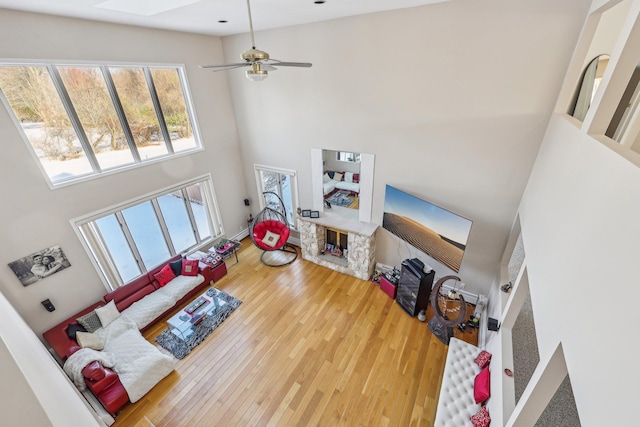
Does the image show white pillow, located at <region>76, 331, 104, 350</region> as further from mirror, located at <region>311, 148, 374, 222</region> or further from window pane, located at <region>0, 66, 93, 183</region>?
mirror, located at <region>311, 148, 374, 222</region>

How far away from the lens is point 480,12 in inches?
132

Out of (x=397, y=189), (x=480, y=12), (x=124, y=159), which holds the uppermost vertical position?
(x=480, y=12)

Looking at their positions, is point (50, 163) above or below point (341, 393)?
above

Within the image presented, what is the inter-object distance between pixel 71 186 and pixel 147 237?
412 cm

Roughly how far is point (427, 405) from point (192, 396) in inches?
129

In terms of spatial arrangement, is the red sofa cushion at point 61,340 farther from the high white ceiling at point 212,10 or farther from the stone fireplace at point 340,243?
the high white ceiling at point 212,10

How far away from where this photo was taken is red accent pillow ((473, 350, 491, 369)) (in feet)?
11.0

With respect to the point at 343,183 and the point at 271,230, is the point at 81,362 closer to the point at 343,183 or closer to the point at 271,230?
the point at 271,230

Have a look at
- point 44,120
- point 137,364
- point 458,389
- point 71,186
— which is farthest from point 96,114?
point 458,389

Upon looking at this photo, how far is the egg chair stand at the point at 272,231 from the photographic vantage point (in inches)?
236

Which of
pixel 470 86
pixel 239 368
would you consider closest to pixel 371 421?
pixel 239 368

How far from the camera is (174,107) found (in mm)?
5363

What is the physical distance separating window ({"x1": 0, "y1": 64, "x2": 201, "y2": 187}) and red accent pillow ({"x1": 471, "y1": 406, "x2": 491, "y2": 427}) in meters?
6.36

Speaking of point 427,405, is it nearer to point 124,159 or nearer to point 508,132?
point 508,132
